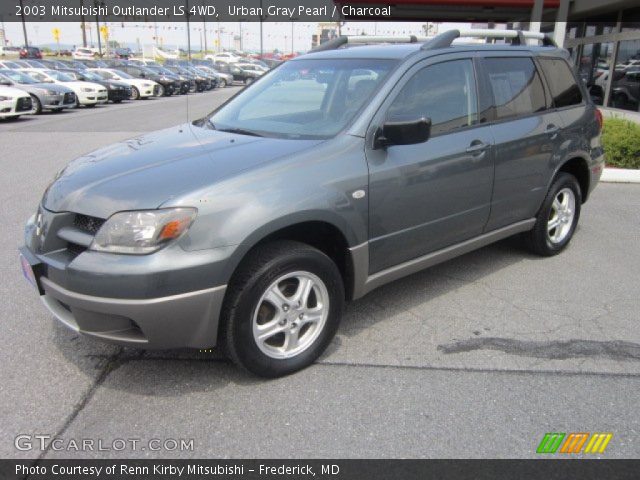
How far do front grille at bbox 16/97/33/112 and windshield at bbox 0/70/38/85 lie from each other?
3.02 metres

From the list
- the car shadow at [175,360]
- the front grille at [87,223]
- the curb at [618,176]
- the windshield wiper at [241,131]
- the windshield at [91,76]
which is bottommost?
the curb at [618,176]

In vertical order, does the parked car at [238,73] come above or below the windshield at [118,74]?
below

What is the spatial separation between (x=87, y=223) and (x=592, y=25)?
805 inches

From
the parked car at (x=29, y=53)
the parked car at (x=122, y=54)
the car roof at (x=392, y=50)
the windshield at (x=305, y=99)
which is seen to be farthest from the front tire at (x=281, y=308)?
the parked car at (x=122, y=54)

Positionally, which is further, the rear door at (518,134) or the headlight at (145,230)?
the rear door at (518,134)

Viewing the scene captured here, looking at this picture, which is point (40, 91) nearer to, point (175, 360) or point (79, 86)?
point (79, 86)

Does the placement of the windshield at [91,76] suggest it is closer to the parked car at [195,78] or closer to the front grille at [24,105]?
the parked car at [195,78]

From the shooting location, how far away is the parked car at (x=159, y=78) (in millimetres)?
29391

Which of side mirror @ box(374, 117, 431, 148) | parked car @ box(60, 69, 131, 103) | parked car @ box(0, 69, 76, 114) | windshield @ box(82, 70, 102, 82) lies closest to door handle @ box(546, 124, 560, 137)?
side mirror @ box(374, 117, 431, 148)

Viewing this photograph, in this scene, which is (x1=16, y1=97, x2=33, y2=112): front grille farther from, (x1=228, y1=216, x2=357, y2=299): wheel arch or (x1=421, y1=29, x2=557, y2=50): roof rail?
(x1=228, y1=216, x2=357, y2=299): wheel arch

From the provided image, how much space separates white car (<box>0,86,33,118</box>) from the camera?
15.9 meters

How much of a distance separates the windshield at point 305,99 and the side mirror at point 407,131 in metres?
0.30

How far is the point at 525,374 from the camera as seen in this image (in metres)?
3.25
